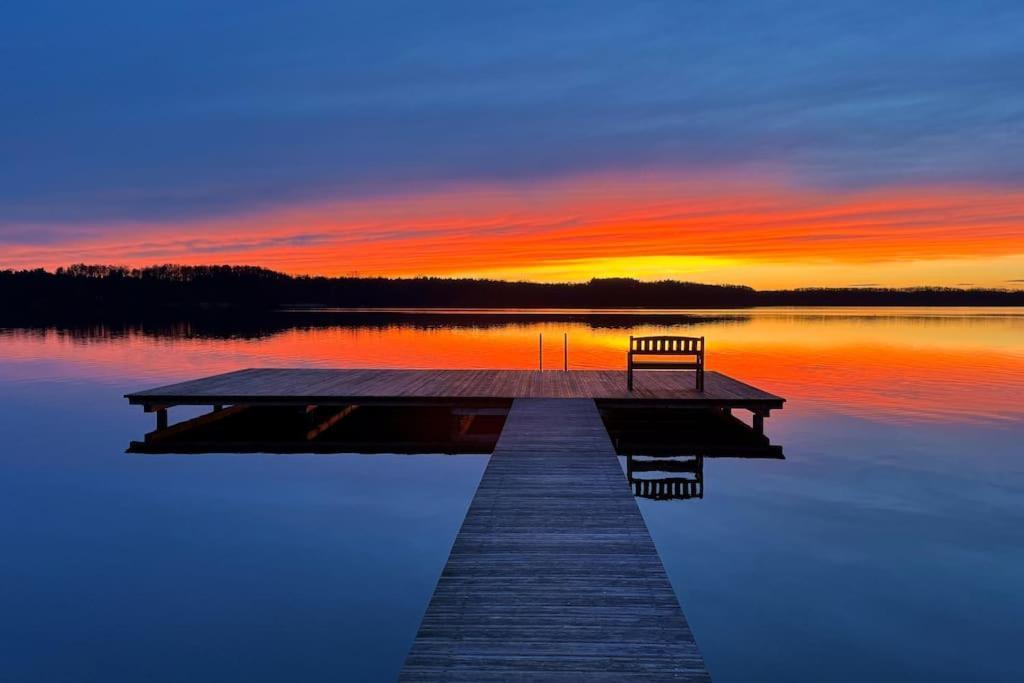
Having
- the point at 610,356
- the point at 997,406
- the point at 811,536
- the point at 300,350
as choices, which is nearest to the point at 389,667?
the point at 811,536

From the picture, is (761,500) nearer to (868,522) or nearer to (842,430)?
(868,522)

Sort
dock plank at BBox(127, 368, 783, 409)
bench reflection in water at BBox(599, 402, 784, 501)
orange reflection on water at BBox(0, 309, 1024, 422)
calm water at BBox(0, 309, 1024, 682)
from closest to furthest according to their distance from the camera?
1. calm water at BBox(0, 309, 1024, 682)
2. bench reflection in water at BBox(599, 402, 784, 501)
3. dock plank at BBox(127, 368, 783, 409)
4. orange reflection on water at BBox(0, 309, 1024, 422)

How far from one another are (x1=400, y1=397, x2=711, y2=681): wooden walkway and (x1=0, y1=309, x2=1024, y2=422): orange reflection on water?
1741cm

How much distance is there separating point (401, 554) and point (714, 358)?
104 ft

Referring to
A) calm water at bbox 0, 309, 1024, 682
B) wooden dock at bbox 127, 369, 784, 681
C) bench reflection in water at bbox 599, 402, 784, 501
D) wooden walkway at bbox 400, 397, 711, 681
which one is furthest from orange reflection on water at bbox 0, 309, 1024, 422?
wooden walkway at bbox 400, 397, 711, 681

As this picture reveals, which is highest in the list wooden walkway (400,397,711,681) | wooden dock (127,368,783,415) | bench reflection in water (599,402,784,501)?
wooden dock (127,368,783,415)

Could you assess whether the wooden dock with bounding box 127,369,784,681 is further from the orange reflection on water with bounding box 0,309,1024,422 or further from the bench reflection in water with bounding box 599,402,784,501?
the orange reflection on water with bounding box 0,309,1024,422

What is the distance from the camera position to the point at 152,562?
31.9 feet

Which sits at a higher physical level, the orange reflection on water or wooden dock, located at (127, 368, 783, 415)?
wooden dock, located at (127, 368, 783, 415)

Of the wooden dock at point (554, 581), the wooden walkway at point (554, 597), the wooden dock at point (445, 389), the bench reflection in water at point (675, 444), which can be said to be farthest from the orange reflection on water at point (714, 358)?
the wooden walkway at point (554, 597)

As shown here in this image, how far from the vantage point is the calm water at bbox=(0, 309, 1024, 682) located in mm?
7234

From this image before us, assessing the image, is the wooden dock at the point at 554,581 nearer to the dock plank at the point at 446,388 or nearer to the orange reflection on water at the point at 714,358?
the dock plank at the point at 446,388

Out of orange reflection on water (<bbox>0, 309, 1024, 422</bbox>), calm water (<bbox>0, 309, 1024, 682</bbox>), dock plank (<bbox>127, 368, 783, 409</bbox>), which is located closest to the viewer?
calm water (<bbox>0, 309, 1024, 682</bbox>)

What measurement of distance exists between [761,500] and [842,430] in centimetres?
822
